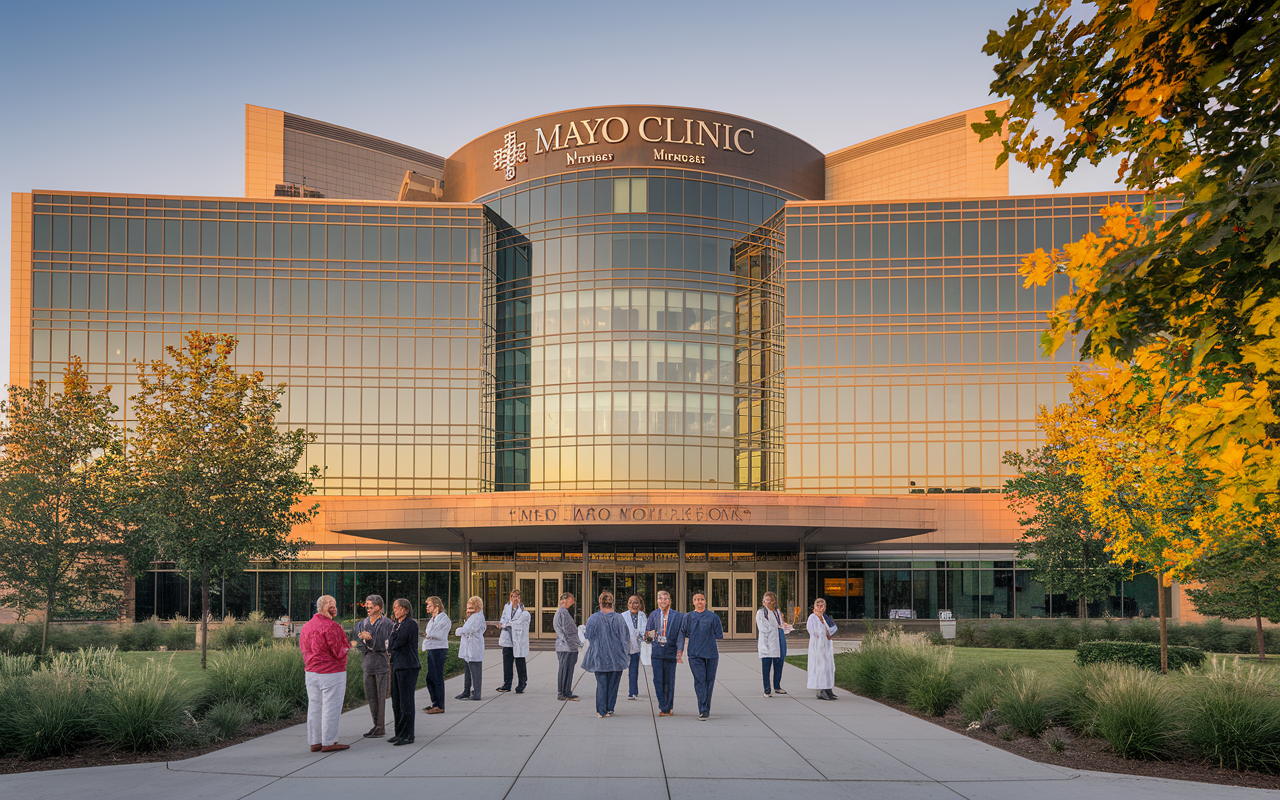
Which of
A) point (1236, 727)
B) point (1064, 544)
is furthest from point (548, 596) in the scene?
point (1236, 727)

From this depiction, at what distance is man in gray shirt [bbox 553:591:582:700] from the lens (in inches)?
588

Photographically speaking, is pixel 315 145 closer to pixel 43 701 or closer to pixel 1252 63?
pixel 43 701

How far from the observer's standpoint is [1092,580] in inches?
1203

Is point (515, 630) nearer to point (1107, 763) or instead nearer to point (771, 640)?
point (771, 640)

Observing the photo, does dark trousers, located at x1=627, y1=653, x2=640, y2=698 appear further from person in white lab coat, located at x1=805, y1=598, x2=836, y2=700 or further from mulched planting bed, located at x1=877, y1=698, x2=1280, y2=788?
mulched planting bed, located at x1=877, y1=698, x2=1280, y2=788

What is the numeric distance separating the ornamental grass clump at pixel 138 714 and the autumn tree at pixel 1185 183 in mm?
10424

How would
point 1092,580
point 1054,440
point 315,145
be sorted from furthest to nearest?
point 315,145 → point 1092,580 → point 1054,440

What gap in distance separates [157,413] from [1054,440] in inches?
824

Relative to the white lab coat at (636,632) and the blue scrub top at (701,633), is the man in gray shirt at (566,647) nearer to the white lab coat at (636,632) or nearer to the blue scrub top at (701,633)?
the white lab coat at (636,632)

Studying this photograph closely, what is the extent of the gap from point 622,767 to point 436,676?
480 cm

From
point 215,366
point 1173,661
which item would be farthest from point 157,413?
point 1173,661

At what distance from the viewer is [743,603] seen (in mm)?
38750

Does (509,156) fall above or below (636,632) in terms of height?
above

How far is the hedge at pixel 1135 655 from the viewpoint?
18734 mm
